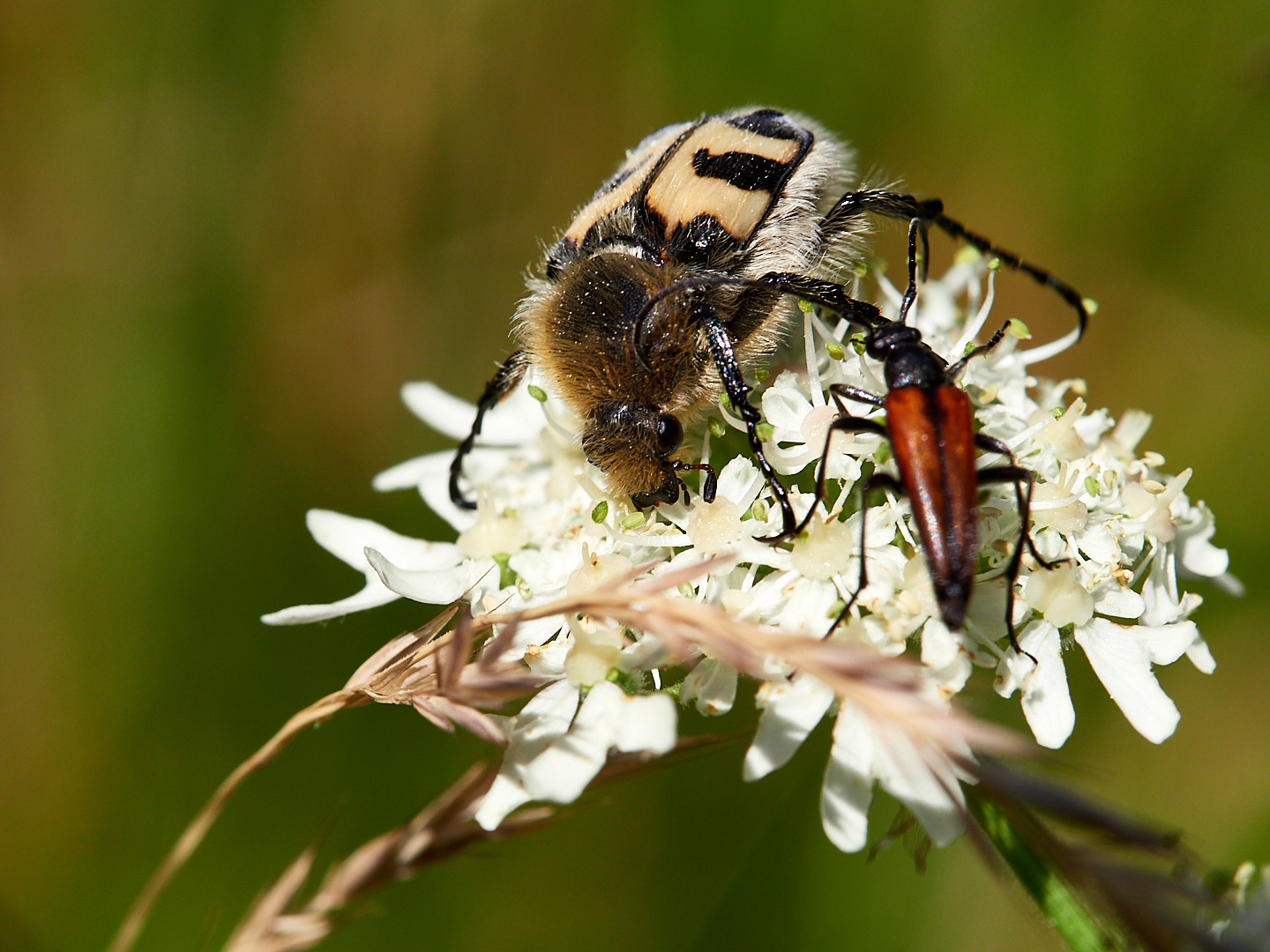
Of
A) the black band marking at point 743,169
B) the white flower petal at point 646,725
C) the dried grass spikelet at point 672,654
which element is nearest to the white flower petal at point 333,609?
the dried grass spikelet at point 672,654

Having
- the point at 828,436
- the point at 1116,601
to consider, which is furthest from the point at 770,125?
the point at 1116,601

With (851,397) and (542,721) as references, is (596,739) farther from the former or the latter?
(851,397)

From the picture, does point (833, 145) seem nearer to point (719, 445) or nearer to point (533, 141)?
point (719, 445)

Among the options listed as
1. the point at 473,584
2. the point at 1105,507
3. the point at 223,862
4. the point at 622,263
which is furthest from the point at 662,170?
the point at 223,862

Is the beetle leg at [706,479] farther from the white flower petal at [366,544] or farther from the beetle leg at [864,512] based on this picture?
the white flower petal at [366,544]

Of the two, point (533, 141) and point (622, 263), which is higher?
point (622, 263)
